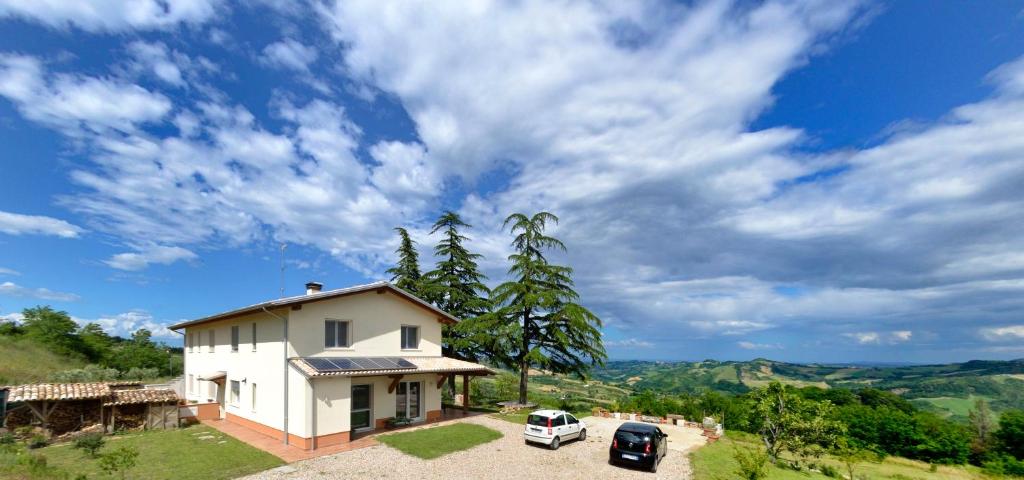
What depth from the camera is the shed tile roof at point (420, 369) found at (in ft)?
55.1

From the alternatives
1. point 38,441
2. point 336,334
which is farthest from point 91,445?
point 336,334

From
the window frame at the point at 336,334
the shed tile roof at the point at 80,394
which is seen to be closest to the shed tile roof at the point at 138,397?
the shed tile roof at the point at 80,394

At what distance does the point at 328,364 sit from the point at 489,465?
25.7 ft

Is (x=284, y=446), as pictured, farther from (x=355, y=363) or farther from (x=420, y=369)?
(x=420, y=369)

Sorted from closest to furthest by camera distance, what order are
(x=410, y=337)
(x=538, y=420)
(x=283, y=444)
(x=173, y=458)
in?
1. (x=173, y=458)
2. (x=283, y=444)
3. (x=538, y=420)
4. (x=410, y=337)

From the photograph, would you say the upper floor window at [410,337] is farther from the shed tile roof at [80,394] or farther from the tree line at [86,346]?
the tree line at [86,346]

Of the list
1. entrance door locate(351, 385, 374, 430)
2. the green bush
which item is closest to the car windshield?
entrance door locate(351, 385, 374, 430)

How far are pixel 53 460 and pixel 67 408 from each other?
241 inches

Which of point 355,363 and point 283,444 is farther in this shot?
point 355,363

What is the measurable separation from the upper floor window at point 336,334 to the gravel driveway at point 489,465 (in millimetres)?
5050

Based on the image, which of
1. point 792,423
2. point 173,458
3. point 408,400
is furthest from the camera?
point 408,400

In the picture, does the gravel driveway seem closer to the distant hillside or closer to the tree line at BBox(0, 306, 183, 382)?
the tree line at BBox(0, 306, 183, 382)

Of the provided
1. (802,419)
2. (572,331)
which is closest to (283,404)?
(572,331)

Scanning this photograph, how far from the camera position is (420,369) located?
2045cm
